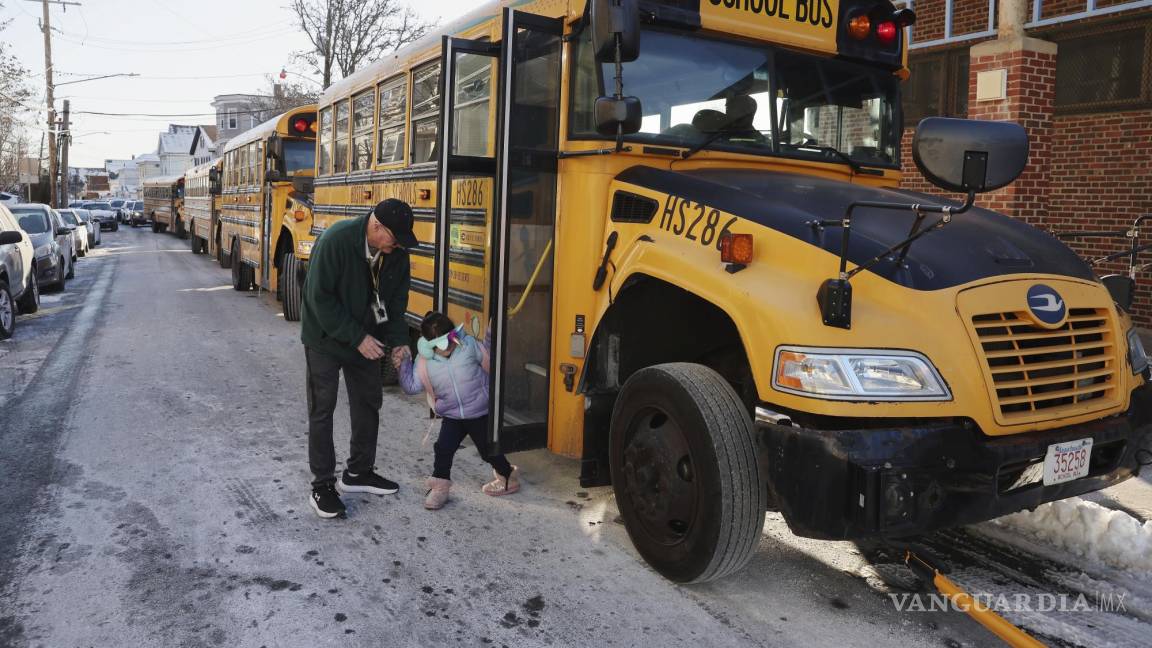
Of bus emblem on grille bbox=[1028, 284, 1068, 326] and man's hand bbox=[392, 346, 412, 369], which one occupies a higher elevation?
bus emblem on grille bbox=[1028, 284, 1068, 326]

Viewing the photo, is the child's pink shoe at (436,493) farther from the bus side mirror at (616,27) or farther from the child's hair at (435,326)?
the bus side mirror at (616,27)

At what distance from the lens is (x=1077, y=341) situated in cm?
327

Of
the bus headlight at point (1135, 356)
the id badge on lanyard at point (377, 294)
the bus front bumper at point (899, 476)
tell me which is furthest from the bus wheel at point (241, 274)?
the bus headlight at point (1135, 356)

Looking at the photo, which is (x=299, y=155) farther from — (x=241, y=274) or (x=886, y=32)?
(x=886, y=32)

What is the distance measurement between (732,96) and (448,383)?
2044 mm

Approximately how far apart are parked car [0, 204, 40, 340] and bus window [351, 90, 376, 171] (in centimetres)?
463

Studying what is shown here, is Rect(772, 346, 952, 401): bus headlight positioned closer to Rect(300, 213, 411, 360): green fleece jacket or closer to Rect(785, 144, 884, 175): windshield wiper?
Rect(785, 144, 884, 175): windshield wiper

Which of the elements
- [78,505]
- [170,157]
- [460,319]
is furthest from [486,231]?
[170,157]

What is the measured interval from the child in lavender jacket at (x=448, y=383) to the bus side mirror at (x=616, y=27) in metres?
1.63

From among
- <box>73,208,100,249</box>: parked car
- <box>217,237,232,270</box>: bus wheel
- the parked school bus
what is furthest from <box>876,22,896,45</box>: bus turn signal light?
<box>73,208,100,249</box>: parked car

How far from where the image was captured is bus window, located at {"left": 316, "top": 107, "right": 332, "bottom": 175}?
867 centimetres

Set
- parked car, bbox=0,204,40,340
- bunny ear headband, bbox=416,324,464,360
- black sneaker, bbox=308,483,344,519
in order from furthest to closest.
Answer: parked car, bbox=0,204,40,340, bunny ear headband, bbox=416,324,464,360, black sneaker, bbox=308,483,344,519

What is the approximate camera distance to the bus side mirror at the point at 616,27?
12.0 feet

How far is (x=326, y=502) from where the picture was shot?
4.38 metres
